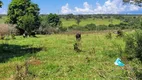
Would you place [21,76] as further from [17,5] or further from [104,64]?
[17,5]

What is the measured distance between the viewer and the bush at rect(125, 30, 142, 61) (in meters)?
15.9

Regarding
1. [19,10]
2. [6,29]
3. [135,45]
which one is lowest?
[6,29]

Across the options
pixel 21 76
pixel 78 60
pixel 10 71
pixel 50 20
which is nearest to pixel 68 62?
pixel 78 60

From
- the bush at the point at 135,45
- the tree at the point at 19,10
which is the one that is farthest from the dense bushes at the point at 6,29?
Answer: the bush at the point at 135,45

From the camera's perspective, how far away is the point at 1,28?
54.6 metres

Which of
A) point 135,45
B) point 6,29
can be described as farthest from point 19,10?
point 135,45

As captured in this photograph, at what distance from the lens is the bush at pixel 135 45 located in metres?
15.9

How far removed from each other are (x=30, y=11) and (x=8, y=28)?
5349 mm

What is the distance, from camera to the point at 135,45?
16.9m

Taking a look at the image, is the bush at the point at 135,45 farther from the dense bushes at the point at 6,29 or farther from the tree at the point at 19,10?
the tree at the point at 19,10

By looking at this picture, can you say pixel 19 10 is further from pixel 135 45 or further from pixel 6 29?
pixel 135 45

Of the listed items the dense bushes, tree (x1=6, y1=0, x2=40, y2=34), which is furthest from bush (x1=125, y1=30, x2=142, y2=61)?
tree (x1=6, y1=0, x2=40, y2=34)

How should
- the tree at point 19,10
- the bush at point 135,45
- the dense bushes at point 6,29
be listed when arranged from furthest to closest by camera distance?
the tree at point 19,10 → the dense bushes at point 6,29 → the bush at point 135,45

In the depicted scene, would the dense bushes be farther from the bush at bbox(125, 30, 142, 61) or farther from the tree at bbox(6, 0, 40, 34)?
the bush at bbox(125, 30, 142, 61)
